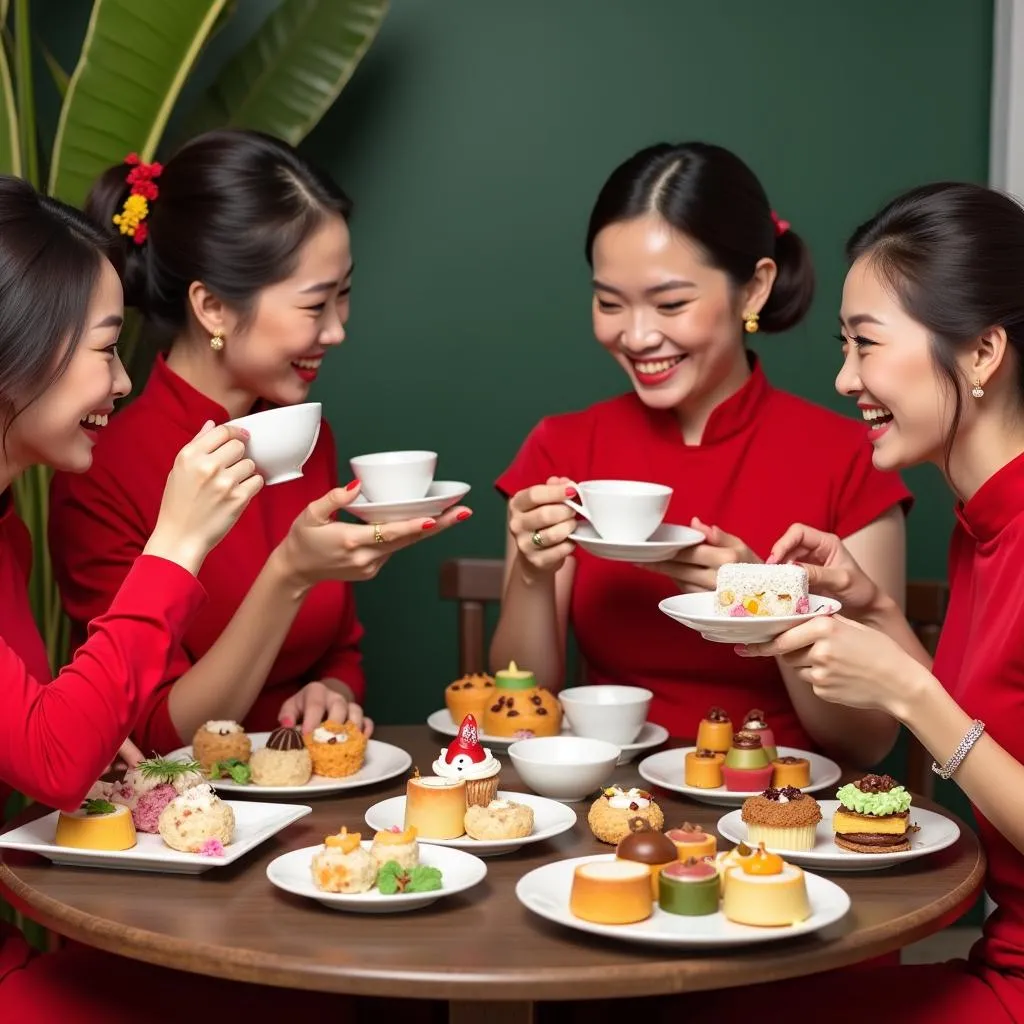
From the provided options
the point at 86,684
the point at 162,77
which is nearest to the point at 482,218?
the point at 162,77

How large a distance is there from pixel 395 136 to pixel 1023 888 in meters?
2.04

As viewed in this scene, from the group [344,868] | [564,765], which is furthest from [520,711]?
[344,868]

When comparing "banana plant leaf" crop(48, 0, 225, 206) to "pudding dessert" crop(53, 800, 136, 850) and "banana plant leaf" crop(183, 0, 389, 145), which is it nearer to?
"banana plant leaf" crop(183, 0, 389, 145)

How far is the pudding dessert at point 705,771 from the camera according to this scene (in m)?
1.80

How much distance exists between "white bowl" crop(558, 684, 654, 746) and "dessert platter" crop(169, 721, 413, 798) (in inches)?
9.5

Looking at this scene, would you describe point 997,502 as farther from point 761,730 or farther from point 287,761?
point 287,761

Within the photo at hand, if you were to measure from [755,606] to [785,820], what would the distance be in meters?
0.25

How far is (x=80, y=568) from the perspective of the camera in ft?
7.14

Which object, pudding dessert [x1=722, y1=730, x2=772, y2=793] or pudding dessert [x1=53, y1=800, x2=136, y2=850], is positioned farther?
pudding dessert [x1=722, y1=730, x2=772, y2=793]

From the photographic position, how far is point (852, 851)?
1564 millimetres

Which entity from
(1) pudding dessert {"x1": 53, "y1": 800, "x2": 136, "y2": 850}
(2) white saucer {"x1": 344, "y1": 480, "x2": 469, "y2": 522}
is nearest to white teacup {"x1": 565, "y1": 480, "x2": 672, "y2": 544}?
(2) white saucer {"x1": 344, "y1": 480, "x2": 469, "y2": 522}

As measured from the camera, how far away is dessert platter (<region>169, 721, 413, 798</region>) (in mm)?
1821

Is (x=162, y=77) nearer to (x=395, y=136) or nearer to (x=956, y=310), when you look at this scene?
(x=395, y=136)

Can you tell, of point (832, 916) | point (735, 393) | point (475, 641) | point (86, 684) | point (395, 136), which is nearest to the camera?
point (832, 916)
